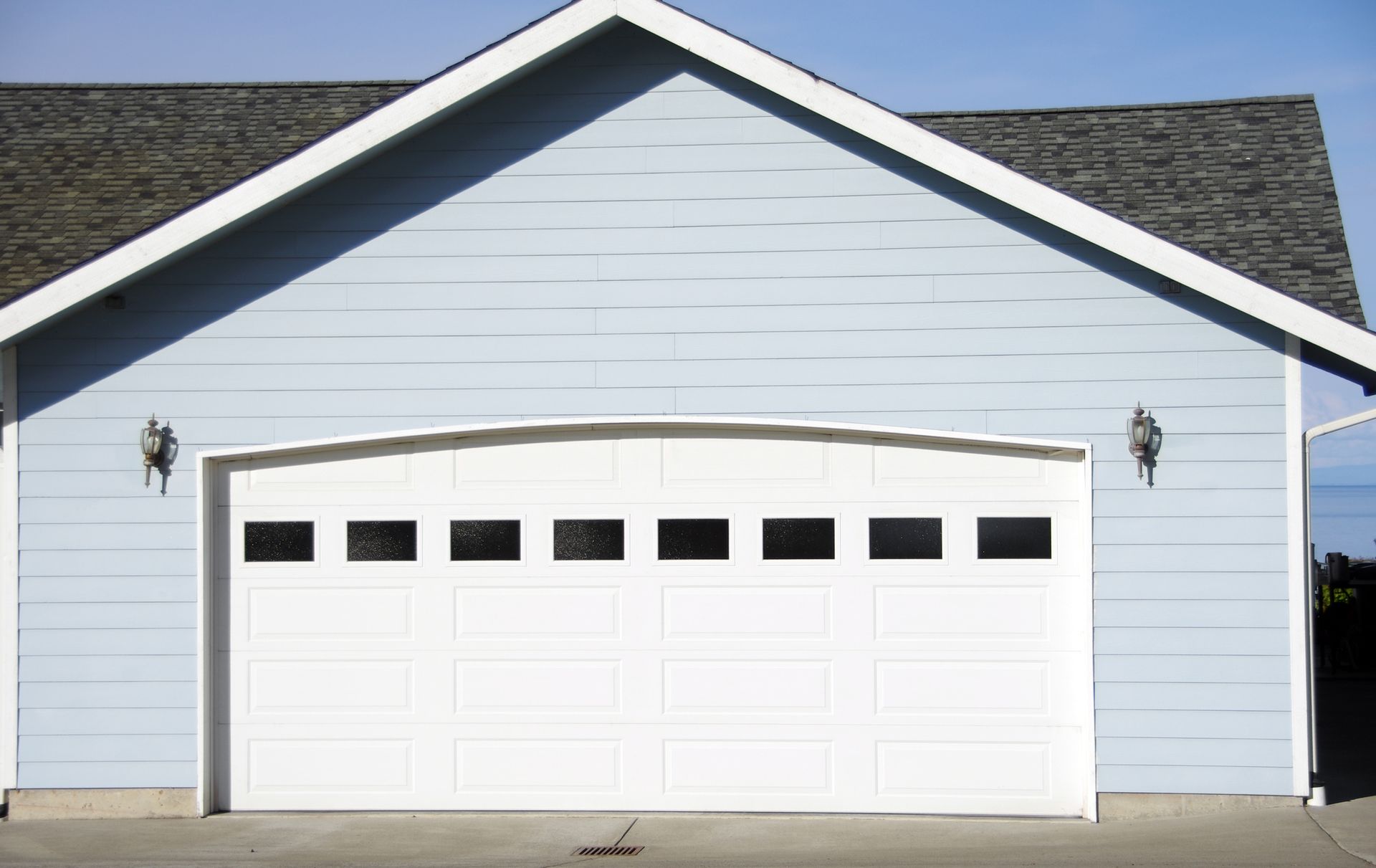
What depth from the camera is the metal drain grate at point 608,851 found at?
25.0ft

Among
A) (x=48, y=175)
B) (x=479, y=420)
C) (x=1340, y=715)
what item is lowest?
(x=1340, y=715)

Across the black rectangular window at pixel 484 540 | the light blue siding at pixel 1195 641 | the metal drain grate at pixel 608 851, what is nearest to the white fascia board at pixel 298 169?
the black rectangular window at pixel 484 540

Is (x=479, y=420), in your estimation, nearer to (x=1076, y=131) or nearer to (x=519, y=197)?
(x=519, y=197)

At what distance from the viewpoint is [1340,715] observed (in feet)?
40.9

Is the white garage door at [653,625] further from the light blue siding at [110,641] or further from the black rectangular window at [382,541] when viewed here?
the light blue siding at [110,641]

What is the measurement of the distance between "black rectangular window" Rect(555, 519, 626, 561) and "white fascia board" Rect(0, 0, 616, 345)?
2.66 metres

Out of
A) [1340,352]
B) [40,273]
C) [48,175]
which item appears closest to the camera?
[1340,352]

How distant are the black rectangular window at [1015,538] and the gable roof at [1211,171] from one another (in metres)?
1.96

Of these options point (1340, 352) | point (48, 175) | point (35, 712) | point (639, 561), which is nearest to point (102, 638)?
point (35, 712)

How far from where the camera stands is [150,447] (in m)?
8.55

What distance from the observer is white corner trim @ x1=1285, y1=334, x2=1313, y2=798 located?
26.6ft

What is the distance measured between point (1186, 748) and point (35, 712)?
7.21m

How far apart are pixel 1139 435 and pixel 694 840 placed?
3.58m

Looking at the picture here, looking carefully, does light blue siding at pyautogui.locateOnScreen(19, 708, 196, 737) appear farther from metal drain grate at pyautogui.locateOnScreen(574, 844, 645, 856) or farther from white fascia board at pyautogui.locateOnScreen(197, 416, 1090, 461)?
metal drain grate at pyautogui.locateOnScreen(574, 844, 645, 856)
